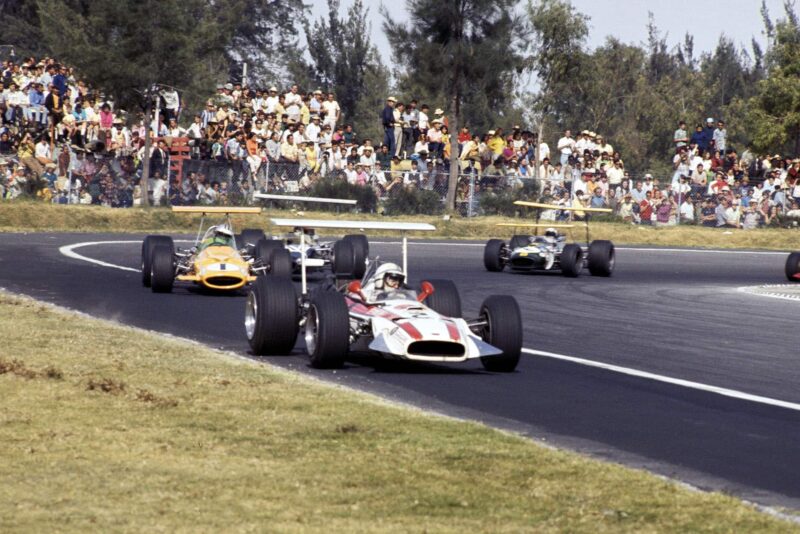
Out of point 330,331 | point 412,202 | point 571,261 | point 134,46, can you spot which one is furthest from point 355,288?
point 134,46

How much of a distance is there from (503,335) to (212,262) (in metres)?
8.11

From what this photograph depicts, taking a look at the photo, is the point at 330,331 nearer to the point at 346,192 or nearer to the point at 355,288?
the point at 355,288

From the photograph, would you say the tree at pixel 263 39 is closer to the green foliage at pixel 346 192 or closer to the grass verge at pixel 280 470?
the green foliage at pixel 346 192

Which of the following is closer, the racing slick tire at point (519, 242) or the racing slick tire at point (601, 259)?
the racing slick tire at point (601, 259)

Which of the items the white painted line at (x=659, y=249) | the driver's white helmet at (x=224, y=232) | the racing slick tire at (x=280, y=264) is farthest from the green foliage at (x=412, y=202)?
the racing slick tire at (x=280, y=264)

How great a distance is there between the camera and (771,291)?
989 inches

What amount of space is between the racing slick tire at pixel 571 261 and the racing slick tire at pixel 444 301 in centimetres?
1267

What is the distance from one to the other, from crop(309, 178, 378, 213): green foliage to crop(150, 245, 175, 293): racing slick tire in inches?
638

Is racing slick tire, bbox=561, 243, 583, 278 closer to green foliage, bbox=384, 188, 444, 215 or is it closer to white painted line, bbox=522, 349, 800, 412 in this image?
green foliage, bbox=384, 188, 444, 215

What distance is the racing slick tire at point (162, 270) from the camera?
Answer: 1989cm

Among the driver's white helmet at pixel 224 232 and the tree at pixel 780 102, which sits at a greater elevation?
the tree at pixel 780 102

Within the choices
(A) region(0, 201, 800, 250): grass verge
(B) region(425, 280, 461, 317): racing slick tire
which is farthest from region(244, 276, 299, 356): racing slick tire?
(A) region(0, 201, 800, 250): grass verge

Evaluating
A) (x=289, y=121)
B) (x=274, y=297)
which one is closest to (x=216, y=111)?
(x=289, y=121)

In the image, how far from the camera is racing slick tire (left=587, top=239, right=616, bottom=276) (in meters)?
27.0
